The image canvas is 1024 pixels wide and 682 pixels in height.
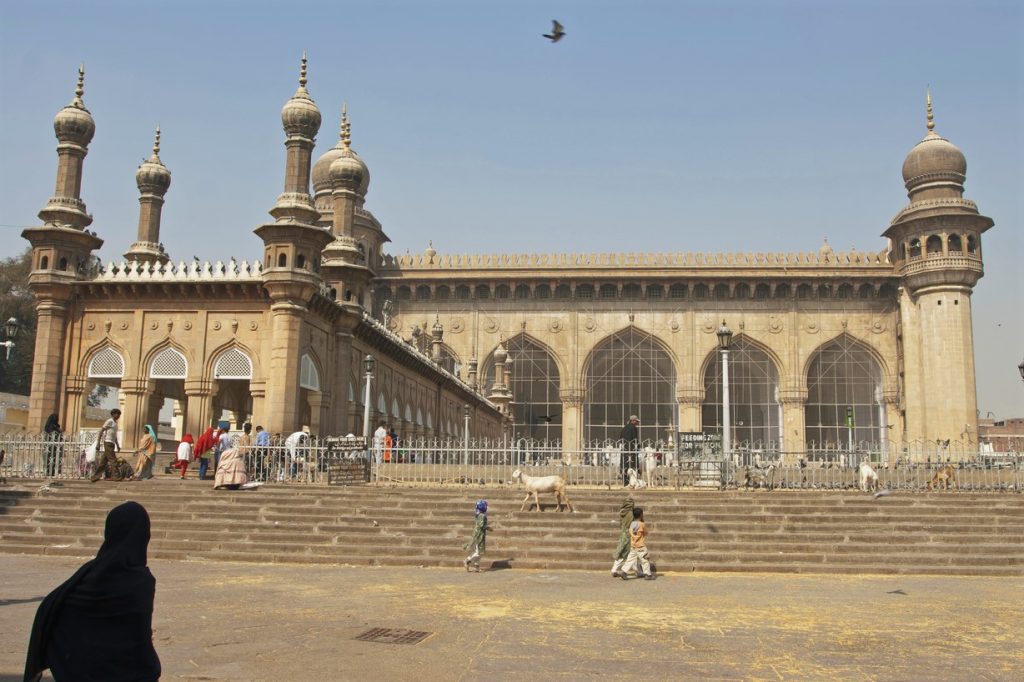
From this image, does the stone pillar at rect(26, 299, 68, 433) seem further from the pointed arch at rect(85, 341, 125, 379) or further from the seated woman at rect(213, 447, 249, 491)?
the seated woman at rect(213, 447, 249, 491)

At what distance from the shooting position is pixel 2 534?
36.7 feet

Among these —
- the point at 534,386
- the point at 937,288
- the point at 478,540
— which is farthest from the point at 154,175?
the point at 937,288

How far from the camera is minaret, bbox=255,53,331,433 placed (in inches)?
606

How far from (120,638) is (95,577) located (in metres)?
0.22

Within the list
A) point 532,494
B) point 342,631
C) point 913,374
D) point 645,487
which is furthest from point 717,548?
point 913,374

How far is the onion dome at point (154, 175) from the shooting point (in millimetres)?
20750

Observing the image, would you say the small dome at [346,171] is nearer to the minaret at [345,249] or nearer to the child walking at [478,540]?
the minaret at [345,249]

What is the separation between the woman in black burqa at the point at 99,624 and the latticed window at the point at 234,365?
44.5 feet

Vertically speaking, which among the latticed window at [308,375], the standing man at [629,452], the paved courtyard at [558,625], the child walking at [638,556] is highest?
the latticed window at [308,375]

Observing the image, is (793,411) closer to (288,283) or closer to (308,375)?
(308,375)

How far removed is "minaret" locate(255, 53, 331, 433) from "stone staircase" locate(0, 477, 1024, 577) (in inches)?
106

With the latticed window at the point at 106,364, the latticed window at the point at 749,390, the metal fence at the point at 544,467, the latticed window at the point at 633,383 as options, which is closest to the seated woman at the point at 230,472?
the metal fence at the point at 544,467

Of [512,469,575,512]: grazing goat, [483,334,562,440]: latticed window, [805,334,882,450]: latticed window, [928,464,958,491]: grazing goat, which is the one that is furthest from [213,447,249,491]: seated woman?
[805,334,882,450]: latticed window

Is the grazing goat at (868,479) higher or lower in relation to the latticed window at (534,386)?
lower
